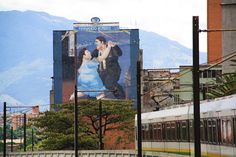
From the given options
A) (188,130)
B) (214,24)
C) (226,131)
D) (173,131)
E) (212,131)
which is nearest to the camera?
(226,131)

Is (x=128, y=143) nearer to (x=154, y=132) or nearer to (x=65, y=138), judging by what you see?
(x=65, y=138)

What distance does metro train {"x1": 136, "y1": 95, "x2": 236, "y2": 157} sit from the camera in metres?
32.7

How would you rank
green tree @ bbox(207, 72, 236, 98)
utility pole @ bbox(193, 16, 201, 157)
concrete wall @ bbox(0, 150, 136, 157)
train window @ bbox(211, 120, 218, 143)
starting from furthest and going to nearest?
concrete wall @ bbox(0, 150, 136, 157) → green tree @ bbox(207, 72, 236, 98) → train window @ bbox(211, 120, 218, 143) → utility pole @ bbox(193, 16, 201, 157)

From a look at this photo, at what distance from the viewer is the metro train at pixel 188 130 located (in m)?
32.7

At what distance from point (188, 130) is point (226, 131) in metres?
11.0

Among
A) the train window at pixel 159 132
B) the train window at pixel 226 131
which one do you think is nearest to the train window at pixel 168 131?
the train window at pixel 159 132

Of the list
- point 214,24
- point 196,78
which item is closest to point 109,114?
point 214,24

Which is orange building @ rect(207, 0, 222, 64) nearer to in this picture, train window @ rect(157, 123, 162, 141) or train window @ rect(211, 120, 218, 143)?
train window @ rect(157, 123, 162, 141)

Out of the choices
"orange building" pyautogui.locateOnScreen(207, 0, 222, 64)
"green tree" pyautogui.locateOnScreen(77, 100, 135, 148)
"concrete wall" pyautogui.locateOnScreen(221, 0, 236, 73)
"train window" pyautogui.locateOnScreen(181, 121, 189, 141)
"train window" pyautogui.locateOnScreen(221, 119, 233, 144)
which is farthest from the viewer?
"orange building" pyautogui.locateOnScreen(207, 0, 222, 64)

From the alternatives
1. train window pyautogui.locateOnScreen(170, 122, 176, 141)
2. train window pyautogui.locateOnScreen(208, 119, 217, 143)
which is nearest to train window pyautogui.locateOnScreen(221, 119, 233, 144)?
train window pyautogui.locateOnScreen(208, 119, 217, 143)

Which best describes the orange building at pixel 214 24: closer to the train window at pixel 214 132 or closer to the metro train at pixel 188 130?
the metro train at pixel 188 130

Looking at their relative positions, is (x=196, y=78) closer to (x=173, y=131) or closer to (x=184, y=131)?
(x=184, y=131)

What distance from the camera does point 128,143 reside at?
13775 cm

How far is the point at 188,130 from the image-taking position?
43.9 metres
